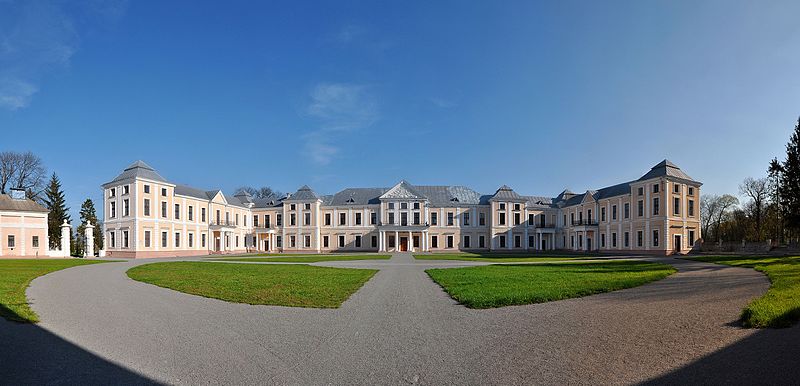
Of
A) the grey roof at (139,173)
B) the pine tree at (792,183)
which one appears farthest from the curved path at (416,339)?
the grey roof at (139,173)

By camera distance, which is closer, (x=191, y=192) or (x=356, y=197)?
(x=191, y=192)

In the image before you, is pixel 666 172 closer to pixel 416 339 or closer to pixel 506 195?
pixel 506 195

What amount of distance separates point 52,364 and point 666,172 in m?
54.2

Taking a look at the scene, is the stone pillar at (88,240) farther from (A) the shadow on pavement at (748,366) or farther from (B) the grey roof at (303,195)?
(A) the shadow on pavement at (748,366)

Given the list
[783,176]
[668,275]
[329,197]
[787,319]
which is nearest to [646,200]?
[783,176]

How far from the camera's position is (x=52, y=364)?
591 centimetres

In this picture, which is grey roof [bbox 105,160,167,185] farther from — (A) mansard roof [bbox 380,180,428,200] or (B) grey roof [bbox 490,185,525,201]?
(B) grey roof [bbox 490,185,525,201]

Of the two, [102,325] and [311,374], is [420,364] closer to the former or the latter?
[311,374]

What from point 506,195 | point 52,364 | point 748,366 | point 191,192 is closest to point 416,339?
point 748,366

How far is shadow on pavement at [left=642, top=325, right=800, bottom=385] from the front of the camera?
4977 millimetres

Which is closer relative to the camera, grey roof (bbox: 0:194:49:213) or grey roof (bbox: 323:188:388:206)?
grey roof (bbox: 0:194:49:213)

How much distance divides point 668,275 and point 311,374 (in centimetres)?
1710

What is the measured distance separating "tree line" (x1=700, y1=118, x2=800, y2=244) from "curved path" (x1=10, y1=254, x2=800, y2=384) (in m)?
31.2

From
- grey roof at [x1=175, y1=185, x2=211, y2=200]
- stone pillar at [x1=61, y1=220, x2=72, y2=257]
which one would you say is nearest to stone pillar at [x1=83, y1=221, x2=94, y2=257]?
stone pillar at [x1=61, y1=220, x2=72, y2=257]
